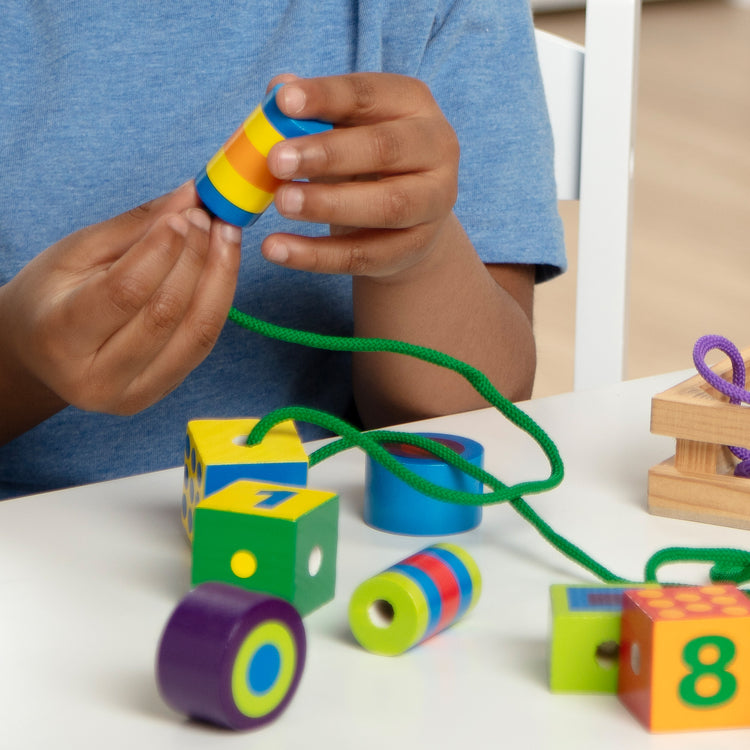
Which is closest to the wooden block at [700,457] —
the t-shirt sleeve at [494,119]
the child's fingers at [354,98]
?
the child's fingers at [354,98]

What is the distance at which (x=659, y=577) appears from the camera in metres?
0.38

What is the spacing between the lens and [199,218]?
0.44 m

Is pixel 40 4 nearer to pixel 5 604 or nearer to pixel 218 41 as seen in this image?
pixel 218 41

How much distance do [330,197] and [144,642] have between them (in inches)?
7.8

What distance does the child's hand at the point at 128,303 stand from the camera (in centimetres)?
44

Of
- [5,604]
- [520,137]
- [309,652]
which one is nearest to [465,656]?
[309,652]

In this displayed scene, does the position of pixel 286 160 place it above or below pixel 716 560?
above

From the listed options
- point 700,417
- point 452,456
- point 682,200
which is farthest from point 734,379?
point 682,200

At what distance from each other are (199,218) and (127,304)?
0.17 ft

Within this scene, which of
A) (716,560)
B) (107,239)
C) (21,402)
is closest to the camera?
(716,560)

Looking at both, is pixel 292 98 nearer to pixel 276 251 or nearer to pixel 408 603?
pixel 276 251

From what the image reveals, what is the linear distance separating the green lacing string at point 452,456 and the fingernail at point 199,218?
0.17 feet

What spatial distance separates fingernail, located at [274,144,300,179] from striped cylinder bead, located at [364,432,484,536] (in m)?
0.14

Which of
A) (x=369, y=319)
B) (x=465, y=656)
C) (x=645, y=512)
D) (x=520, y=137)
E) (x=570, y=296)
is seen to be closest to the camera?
Answer: (x=465, y=656)
